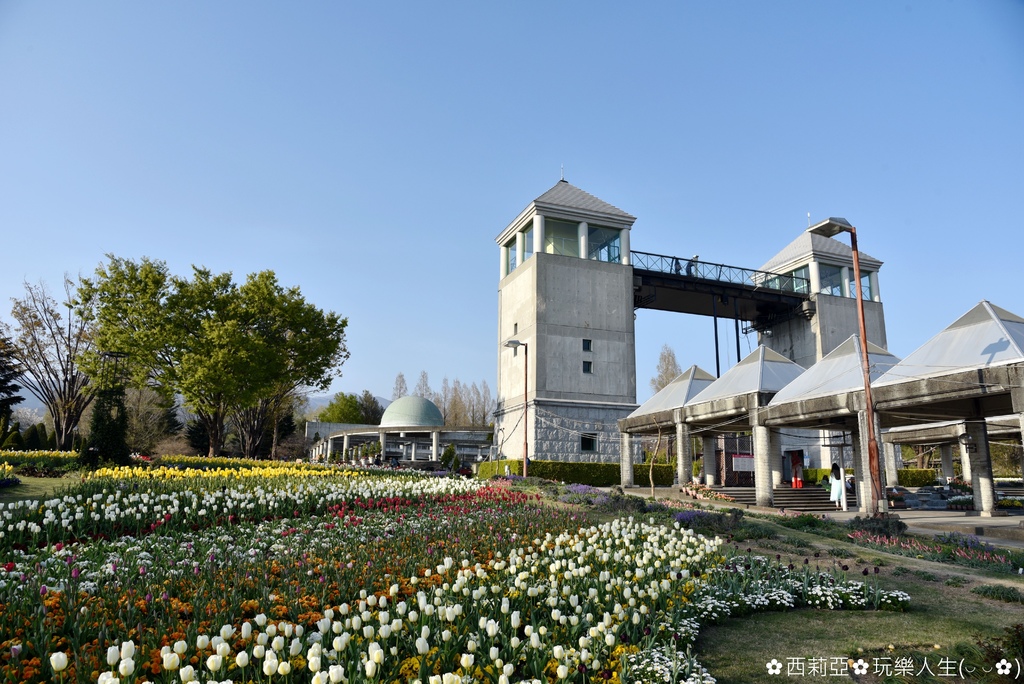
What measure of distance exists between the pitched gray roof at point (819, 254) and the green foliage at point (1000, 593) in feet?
137

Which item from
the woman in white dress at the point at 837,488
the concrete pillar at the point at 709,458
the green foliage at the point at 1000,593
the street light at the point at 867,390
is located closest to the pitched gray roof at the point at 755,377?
the woman in white dress at the point at 837,488

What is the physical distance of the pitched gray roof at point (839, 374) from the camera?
20.0 meters

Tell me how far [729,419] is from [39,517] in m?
23.3

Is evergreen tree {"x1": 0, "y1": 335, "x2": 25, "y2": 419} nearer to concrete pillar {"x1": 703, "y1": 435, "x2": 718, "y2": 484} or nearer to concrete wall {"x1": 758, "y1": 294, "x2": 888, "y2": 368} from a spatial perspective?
concrete pillar {"x1": 703, "y1": 435, "x2": 718, "y2": 484}

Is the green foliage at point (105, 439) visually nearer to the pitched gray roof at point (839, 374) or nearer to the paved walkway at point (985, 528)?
the paved walkway at point (985, 528)

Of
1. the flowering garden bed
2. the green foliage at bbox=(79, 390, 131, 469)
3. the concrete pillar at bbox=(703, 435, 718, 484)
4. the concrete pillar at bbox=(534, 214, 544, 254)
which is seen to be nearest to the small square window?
the concrete pillar at bbox=(703, 435, 718, 484)

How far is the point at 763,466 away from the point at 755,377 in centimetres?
365

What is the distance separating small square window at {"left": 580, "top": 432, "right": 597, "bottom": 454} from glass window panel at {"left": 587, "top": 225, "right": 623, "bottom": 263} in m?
10.7

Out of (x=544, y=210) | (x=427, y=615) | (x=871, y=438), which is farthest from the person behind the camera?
(x=544, y=210)

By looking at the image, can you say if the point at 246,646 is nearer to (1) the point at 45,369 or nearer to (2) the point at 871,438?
(2) the point at 871,438

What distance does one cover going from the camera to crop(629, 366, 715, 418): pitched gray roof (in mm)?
28438

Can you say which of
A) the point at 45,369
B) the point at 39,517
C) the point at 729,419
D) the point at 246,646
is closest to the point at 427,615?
the point at 246,646

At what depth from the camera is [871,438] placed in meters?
17.5

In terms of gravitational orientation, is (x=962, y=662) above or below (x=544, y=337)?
below
